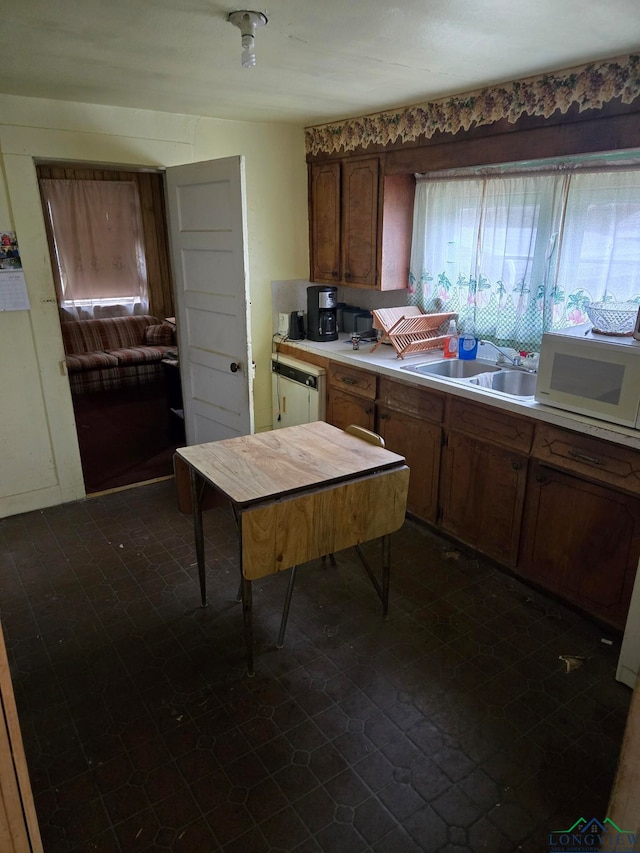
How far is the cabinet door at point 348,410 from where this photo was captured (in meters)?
3.44

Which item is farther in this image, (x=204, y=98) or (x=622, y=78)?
(x=204, y=98)

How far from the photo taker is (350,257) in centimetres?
385

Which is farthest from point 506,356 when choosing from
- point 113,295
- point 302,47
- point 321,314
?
point 113,295

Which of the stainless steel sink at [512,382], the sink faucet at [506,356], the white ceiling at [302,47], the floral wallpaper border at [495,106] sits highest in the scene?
the white ceiling at [302,47]

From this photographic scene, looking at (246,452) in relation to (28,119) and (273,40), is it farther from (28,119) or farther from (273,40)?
(28,119)

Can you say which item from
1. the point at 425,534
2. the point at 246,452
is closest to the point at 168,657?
the point at 246,452

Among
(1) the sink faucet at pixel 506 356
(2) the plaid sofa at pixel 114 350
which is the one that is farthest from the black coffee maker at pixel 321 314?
(2) the plaid sofa at pixel 114 350

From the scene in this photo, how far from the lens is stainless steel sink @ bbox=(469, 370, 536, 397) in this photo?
3.07m

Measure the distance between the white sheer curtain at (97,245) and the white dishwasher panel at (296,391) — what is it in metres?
3.82

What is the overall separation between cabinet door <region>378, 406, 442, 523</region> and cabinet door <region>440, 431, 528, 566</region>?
0.07 meters

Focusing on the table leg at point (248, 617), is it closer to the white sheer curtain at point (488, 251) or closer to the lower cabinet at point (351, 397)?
the lower cabinet at point (351, 397)

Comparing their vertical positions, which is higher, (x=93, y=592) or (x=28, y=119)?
(x=28, y=119)

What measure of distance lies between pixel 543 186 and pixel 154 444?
340 centimetres

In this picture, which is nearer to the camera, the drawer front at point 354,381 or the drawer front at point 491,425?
the drawer front at point 491,425
